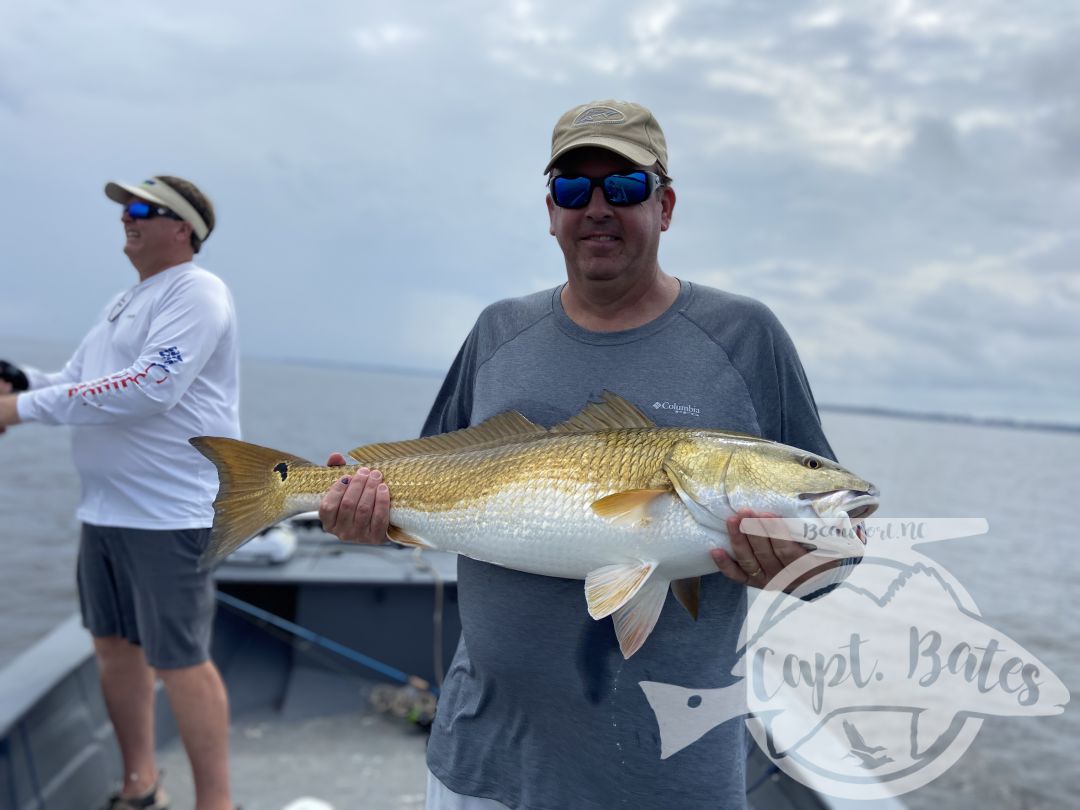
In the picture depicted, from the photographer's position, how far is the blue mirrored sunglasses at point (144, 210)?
3992 mm

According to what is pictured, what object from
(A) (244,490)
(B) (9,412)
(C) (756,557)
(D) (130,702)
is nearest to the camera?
(C) (756,557)

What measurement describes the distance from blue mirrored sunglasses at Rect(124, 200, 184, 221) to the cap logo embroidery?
2.57 meters

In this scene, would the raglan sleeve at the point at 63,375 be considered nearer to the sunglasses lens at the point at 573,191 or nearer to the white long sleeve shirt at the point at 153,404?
A: the white long sleeve shirt at the point at 153,404

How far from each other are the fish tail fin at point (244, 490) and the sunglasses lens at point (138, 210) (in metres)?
1.77

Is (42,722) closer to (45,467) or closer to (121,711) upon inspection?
(121,711)

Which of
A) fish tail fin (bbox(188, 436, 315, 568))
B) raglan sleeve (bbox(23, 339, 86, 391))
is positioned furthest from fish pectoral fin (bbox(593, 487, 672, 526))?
raglan sleeve (bbox(23, 339, 86, 391))

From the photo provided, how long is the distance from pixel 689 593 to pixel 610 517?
1.07 feet

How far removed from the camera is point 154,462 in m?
3.80

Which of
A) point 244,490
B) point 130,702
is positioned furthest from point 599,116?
point 130,702

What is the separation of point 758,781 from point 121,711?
3.57m

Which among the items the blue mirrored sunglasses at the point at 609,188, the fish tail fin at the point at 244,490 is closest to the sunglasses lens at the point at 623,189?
the blue mirrored sunglasses at the point at 609,188

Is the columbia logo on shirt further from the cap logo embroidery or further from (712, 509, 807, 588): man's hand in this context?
the cap logo embroidery

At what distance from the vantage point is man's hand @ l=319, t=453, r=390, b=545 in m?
2.69

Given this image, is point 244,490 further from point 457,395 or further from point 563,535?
point 563,535
